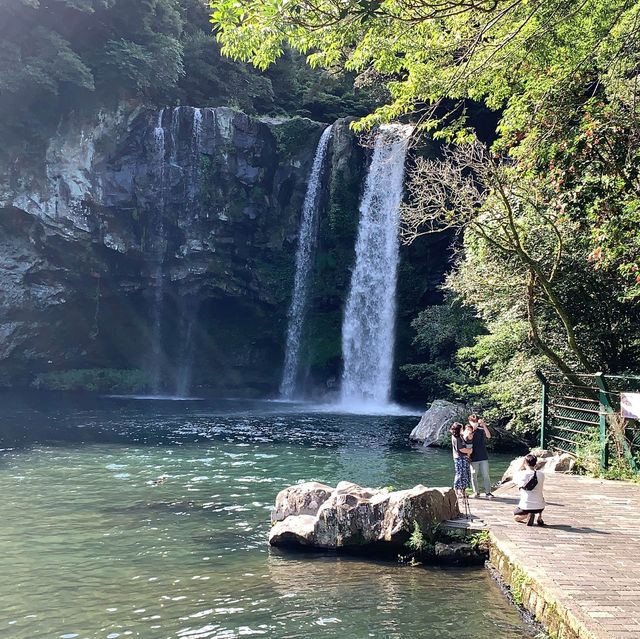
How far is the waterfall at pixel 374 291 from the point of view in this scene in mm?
28641

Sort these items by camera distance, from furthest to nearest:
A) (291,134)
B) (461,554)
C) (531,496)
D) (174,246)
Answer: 1. (174,246)
2. (291,134)
3. (531,496)
4. (461,554)

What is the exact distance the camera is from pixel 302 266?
103ft

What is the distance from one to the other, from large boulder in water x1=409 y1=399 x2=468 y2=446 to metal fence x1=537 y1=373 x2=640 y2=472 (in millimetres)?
4310

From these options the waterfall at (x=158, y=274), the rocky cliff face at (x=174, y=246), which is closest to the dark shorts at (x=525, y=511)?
the rocky cliff face at (x=174, y=246)

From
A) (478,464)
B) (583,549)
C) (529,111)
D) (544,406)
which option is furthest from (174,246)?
(583,549)

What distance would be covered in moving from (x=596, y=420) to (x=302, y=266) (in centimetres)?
2149

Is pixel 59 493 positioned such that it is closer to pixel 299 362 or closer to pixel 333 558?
pixel 333 558

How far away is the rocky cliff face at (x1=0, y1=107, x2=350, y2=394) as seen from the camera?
92.6ft

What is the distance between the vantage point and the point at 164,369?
34250 millimetres

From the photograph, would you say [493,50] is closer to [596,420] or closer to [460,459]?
[460,459]

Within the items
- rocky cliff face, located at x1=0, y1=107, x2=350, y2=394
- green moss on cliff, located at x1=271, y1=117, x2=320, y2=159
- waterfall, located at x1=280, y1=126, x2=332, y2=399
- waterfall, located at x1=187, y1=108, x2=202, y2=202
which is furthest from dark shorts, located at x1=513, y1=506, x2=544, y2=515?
waterfall, located at x1=187, y1=108, x2=202, y2=202

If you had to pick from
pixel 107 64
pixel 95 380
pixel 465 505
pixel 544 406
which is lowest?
pixel 465 505

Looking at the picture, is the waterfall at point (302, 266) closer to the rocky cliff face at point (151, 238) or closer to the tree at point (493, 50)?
the rocky cliff face at point (151, 238)

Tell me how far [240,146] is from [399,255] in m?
9.20
